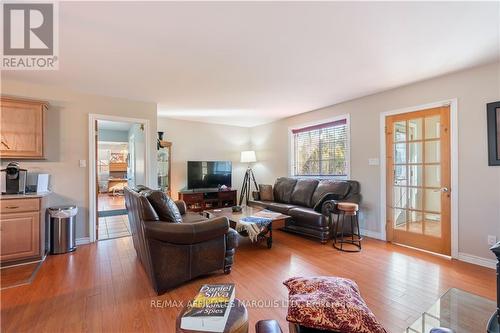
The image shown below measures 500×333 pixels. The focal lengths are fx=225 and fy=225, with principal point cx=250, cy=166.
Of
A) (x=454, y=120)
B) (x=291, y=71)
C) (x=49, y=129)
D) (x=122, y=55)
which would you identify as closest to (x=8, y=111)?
(x=49, y=129)

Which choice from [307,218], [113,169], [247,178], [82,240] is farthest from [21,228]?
[113,169]

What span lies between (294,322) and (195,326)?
1.34ft

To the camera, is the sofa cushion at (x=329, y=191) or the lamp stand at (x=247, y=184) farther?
the lamp stand at (x=247, y=184)

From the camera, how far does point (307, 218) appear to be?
362 centimetres

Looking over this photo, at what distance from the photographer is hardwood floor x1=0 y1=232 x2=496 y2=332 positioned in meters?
1.74

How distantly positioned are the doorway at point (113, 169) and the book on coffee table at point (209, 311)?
11.3ft

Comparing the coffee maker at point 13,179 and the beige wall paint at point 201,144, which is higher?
the beige wall paint at point 201,144

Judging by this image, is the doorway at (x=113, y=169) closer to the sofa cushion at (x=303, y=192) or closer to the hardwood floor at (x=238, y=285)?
the hardwood floor at (x=238, y=285)

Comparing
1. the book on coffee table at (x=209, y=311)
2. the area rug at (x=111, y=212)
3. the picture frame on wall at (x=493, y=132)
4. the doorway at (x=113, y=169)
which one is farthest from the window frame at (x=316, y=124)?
the area rug at (x=111, y=212)

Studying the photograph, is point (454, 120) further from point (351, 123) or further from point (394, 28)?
point (394, 28)

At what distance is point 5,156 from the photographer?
9.55 ft

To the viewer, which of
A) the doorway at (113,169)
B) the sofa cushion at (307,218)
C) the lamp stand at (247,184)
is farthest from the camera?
the lamp stand at (247,184)

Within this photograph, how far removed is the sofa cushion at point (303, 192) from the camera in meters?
4.26

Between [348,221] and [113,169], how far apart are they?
31.2 feet
